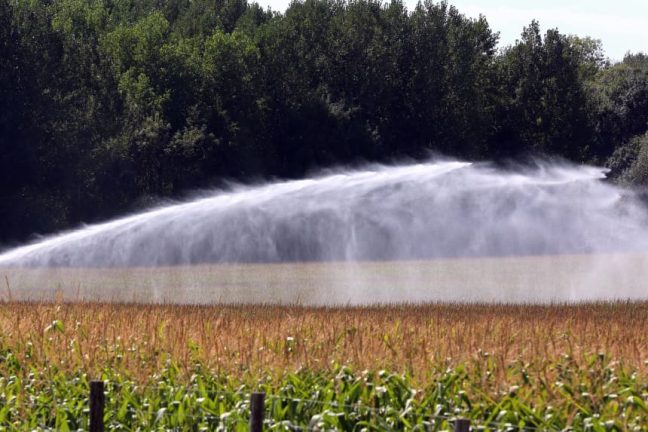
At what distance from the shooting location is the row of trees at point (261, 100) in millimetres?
62312

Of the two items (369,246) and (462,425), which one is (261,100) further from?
(462,425)

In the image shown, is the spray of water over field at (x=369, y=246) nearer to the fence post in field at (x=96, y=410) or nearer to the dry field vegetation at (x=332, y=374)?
the dry field vegetation at (x=332, y=374)

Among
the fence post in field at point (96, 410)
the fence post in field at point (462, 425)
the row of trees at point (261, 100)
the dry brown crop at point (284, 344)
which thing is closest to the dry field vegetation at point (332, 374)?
the dry brown crop at point (284, 344)

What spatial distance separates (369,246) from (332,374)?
47998 millimetres

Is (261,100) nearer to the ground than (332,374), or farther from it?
farther from it

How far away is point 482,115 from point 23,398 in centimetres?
7628

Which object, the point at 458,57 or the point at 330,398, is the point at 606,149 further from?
the point at 330,398

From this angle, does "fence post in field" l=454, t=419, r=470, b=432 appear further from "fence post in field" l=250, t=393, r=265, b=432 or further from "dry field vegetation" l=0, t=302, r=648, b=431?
"dry field vegetation" l=0, t=302, r=648, b=431

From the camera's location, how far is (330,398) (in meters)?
14.2

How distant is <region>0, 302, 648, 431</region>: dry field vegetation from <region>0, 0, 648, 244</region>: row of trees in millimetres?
40316

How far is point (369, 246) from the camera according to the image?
62.6m

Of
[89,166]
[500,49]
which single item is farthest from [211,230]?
[500,49]

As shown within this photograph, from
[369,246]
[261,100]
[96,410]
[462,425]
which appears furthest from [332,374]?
[261,100]

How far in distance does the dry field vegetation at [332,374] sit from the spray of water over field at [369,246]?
1563cm
